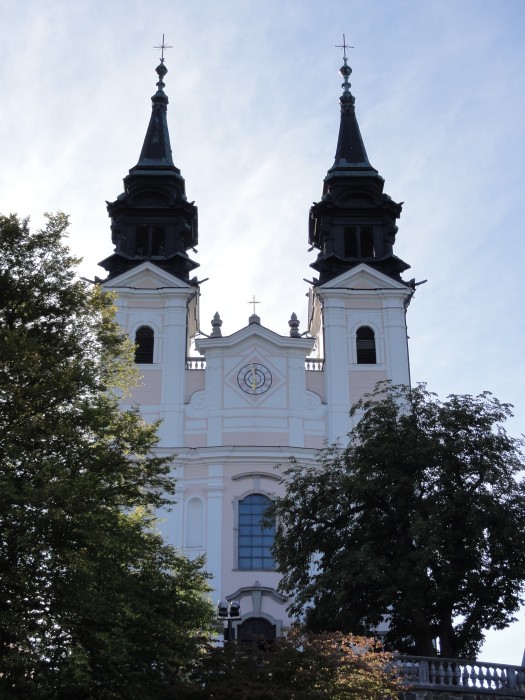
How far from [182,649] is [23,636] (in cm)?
256

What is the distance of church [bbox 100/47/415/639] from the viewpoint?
29.0 metres

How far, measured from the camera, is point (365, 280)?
32812 mm

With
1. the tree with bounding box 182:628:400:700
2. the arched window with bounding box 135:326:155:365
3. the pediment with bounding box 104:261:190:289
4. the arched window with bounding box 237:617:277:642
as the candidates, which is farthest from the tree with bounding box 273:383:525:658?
the pediment with bounding box 104:261:190:289

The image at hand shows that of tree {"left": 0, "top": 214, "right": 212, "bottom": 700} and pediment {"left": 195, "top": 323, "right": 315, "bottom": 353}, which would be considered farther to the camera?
pediment {"left": 195, "top": 323, "right": 315, "bottom": 353}

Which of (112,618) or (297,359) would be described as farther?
(297,359)

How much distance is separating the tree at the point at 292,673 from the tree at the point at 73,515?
1.78ft

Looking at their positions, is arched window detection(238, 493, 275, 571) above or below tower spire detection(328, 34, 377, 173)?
below

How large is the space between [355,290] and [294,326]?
2.39m

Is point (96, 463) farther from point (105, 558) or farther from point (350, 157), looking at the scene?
point (350, 157)

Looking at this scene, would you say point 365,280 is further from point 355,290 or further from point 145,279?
point 145,279

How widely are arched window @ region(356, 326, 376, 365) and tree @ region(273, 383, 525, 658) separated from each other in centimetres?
949

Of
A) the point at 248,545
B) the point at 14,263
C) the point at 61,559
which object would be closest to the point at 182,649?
the point at 61,559

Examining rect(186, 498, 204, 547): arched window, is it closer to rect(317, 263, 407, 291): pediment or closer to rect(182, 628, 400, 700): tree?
rect(317, 263, 407, 291): pediment

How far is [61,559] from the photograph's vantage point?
13.1 meters
